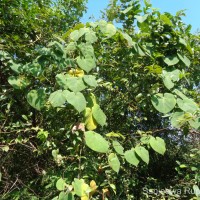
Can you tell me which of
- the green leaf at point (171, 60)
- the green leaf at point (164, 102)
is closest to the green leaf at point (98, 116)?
the green leaf at point (164, 102)

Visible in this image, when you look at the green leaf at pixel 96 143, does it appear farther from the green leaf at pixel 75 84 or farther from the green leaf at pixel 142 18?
the green leaf at pixel 142 18

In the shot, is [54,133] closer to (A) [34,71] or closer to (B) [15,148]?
(B) [15,148]

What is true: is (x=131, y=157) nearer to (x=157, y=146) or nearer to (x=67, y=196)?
(x=157, y=146)

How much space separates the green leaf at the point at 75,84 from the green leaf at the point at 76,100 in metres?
0.03

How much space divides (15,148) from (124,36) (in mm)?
991

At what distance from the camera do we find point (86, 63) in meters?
1.60

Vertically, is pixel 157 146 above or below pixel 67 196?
above

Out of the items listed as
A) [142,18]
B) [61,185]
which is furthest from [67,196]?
[142,18]

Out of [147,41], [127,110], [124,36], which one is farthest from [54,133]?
[147,41]

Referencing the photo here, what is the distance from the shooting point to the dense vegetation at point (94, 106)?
1580 millimetres

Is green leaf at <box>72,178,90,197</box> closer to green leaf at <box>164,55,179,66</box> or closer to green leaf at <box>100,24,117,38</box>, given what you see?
green leaf at <box>100,24,117,38</box>

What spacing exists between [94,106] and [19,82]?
1.47ft

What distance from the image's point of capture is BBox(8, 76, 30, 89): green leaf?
1.66m

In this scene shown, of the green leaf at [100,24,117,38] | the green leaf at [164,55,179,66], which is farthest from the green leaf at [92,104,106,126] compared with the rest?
the green leaf at [164,55,179,66]
